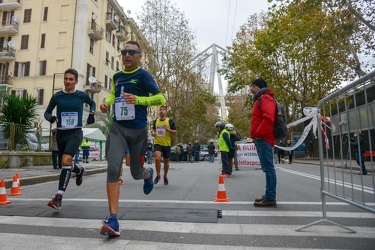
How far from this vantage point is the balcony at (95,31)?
36256 mm

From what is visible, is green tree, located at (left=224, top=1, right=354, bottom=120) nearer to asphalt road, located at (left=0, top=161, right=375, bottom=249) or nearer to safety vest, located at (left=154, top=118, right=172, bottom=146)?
safety vest, located at (left=154, top=118, right=172, bottom=146)

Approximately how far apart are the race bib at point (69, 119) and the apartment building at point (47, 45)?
30744mm

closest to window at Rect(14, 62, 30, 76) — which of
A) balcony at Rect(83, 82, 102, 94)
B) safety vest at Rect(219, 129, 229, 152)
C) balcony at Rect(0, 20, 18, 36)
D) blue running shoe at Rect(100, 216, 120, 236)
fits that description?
balcony at Rect(0, 20, 18, 36)

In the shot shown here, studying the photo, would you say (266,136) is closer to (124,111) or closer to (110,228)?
(124,111)

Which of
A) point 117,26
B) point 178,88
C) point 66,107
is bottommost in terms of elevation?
point 66,107

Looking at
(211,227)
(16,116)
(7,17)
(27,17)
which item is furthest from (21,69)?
(211,227)

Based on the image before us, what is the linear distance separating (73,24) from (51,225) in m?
35.6

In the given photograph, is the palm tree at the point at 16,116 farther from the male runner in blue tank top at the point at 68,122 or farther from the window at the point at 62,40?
the window at the point at 62,40

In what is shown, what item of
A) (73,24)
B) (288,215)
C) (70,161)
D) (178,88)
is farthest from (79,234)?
(73,24)

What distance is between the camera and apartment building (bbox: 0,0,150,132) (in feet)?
115

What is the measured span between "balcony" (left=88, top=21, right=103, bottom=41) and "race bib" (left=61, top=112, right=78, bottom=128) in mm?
33566

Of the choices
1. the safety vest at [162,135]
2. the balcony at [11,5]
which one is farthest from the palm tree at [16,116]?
the balcony at [11,5]

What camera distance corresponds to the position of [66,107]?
524 centimetres

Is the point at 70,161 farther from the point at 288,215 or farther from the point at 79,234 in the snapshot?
the point at 288,215
